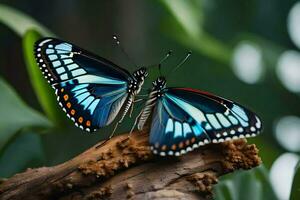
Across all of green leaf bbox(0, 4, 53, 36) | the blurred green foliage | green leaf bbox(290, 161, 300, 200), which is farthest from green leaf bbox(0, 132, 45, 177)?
green leaf bbox(290, 161, 300, 200)

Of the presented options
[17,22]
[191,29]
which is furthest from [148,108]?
[191,29]

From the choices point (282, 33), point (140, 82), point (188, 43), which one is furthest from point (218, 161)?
point (282, 33)

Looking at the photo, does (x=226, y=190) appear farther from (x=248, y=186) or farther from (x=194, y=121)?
(x=194, y=121)

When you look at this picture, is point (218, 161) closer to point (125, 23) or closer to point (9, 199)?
point (9, 199)

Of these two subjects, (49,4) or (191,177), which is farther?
(49,4)

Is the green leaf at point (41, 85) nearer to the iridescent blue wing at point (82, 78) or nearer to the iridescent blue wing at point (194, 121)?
the iridescent blue wing at point (82, 78)

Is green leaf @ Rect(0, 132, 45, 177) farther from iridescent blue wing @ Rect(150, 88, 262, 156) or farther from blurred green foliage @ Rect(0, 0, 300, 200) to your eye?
iridescent blue wing @ Rect(150, 88, 262, 156)
